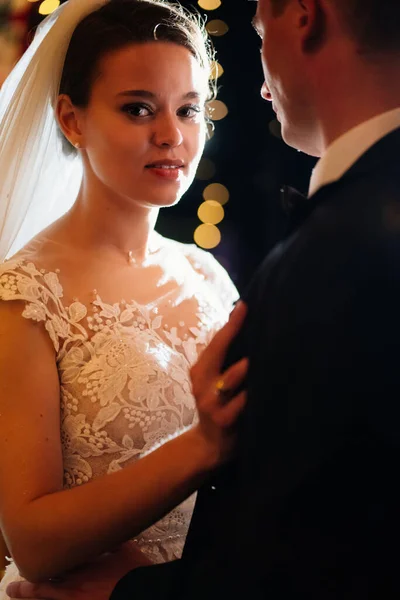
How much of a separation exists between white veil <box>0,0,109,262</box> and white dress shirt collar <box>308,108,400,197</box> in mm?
A: 909

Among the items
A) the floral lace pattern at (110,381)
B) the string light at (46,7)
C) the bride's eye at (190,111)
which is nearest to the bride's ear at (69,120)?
the bride's eye at (190,111)

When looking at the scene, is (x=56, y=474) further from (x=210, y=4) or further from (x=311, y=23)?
(x=210, y=4)

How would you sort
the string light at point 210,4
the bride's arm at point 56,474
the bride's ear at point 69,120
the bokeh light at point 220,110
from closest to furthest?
1. the bride's arm at point 56,474
2. the bride's ear at point 69,120
3. the string light at point 210,4
4. the bokeh light at point 220,110

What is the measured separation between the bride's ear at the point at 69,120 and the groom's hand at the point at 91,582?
0.89 m

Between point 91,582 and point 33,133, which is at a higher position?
point 33,133

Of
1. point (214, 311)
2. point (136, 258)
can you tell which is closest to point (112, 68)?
point (136, 258)

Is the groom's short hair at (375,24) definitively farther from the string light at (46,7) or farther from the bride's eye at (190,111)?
the string light at (46,7)

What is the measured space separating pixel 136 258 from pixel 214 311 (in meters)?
0.22

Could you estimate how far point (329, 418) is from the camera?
702 millimetres

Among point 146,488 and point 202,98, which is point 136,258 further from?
point 146,488

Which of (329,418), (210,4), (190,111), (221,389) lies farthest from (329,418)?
(210,4)

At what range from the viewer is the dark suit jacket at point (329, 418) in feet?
2.31

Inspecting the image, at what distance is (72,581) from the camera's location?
3.88 feet

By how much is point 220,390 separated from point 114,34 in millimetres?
928
